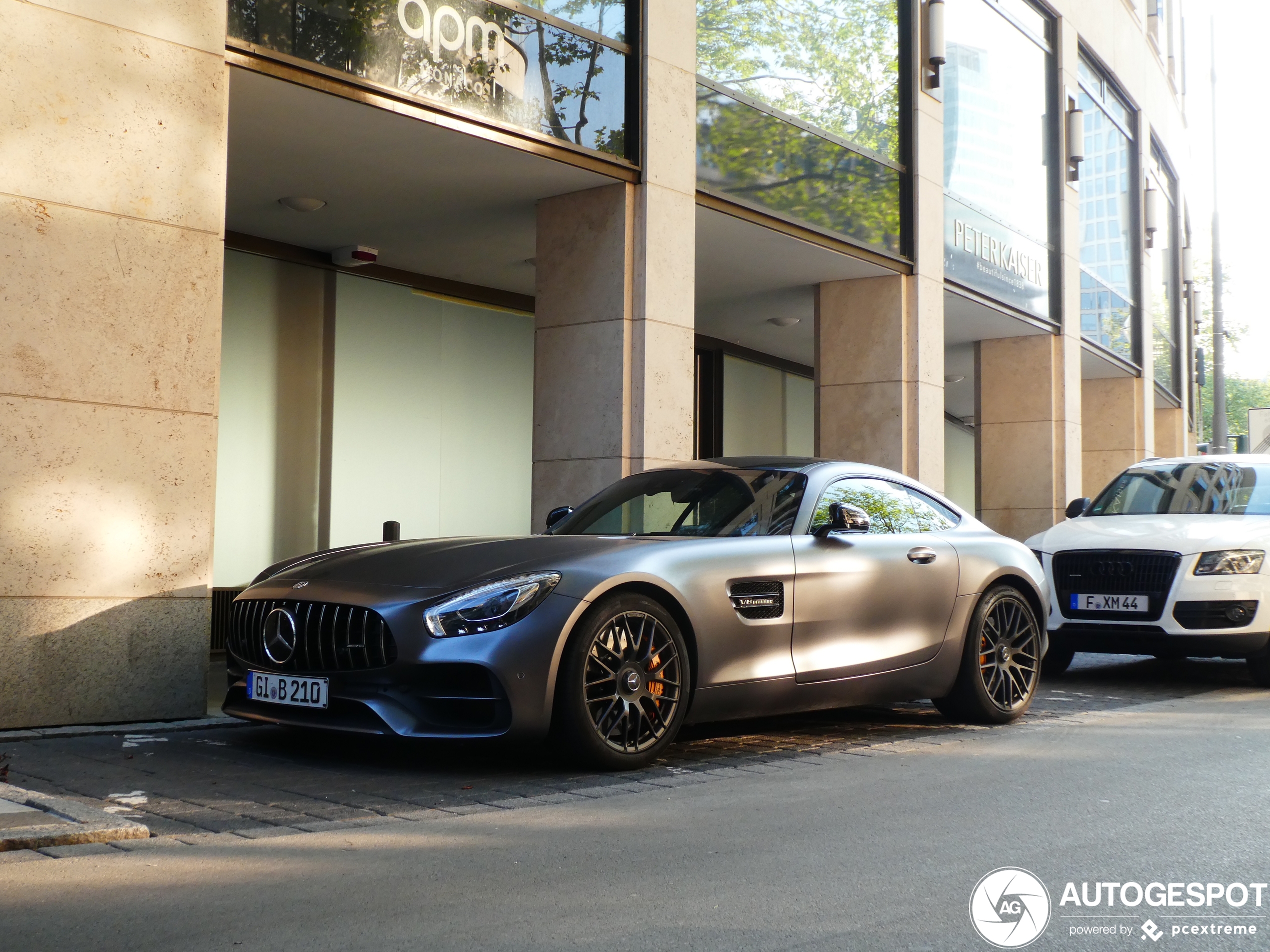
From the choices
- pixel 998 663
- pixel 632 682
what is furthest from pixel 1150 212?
pixel 632 682

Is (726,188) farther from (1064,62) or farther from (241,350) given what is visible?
(1064,62)

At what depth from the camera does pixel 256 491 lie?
12359mm

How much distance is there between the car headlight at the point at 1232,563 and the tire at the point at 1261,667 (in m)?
0.59

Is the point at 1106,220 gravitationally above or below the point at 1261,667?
above

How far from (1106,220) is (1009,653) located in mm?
16647

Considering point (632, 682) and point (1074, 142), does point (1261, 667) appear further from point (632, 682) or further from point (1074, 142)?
point (1074, 142)

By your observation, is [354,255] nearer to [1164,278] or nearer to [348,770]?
[348,770]

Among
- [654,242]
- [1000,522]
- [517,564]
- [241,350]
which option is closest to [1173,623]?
[654,242]

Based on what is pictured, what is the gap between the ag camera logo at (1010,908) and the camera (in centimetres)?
350

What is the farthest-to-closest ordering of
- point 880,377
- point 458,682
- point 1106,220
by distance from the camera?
1. point 1106,220
2. point 880,377
3. point 458,682

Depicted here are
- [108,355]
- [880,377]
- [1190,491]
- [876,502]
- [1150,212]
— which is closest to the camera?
[108,355]

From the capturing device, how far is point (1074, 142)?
1961 centimetres

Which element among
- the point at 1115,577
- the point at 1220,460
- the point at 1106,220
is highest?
the point at 1106,220

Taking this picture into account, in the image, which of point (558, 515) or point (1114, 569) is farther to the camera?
point (1114, 569)
